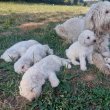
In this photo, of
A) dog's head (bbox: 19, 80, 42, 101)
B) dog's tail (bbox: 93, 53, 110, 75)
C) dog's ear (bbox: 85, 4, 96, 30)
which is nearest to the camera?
dog's head (bbox: 19, 80, 42, 101)

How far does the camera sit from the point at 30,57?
7.62m

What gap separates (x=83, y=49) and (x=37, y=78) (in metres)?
1.22

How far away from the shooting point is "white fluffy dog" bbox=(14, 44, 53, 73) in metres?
7.38

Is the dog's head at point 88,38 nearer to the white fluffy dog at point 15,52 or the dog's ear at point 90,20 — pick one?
the dog's ear at point 90,20

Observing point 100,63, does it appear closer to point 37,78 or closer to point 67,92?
point 67,92

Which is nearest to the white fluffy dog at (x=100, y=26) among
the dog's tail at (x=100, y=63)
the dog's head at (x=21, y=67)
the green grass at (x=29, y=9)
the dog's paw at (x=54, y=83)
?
the dog's tail at (x=100, y=63)

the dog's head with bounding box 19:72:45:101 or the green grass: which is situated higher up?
the dog's head with bounding box 19:72:45:101

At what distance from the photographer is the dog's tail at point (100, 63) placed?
727 centimetres

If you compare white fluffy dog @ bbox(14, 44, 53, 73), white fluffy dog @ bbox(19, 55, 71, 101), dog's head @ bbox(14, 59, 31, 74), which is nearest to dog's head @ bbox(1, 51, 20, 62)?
white fluffy dog @ bbox(14, 44, 53, 73)

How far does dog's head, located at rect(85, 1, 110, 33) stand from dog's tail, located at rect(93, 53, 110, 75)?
50 centimetres

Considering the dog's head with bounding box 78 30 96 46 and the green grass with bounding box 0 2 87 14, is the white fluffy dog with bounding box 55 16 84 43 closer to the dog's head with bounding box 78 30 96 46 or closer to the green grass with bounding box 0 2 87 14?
the dog's head with bounding box 78 30 96 46

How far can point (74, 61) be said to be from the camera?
7.66 m

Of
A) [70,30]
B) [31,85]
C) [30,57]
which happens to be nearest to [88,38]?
[30,57]

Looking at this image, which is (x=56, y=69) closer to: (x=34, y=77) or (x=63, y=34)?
(x=34, y=77)
